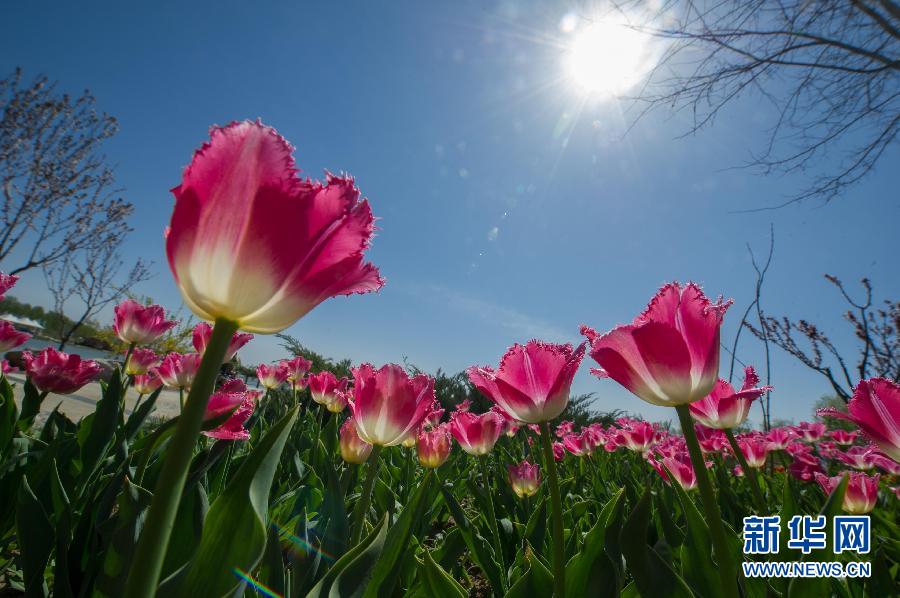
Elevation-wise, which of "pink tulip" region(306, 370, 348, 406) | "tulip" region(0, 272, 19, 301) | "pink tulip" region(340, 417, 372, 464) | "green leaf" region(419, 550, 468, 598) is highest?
"tulip" region(0, 272, 19, 301)

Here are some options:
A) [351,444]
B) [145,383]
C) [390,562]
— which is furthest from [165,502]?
[145,383]

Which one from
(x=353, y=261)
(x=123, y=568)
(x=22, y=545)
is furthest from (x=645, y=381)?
(x=22, y=545)

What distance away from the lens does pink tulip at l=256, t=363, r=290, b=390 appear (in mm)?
3336

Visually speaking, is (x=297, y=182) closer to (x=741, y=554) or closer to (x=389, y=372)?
(x=389, y=372)

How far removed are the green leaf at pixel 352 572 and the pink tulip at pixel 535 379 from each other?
1.24 feet

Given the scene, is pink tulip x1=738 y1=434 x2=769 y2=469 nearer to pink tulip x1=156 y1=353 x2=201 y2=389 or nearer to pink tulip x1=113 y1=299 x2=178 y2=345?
pink tulip x1=156 y1=353 x2=201 y2=389

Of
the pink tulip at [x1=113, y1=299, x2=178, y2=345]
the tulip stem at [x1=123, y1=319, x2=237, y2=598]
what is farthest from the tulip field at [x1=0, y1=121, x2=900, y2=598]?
the pink tulip at [x1=113, y1=299, x2=178, y2=345]

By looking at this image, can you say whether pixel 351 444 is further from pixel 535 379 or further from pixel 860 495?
pixel 860 495

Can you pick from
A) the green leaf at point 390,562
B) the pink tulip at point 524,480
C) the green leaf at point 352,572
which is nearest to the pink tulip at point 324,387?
the pink tulip at point 524,480

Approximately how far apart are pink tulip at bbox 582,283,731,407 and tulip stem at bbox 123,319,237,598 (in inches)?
27.1

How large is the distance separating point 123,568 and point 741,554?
1.52 meters

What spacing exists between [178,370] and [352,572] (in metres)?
1.63

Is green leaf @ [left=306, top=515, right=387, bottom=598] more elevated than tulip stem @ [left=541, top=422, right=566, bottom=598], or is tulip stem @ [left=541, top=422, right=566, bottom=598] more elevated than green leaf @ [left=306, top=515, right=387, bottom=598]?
tulip stem @ [left=541, top=422, right=566, bottom=598]

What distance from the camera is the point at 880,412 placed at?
103 centimetres
